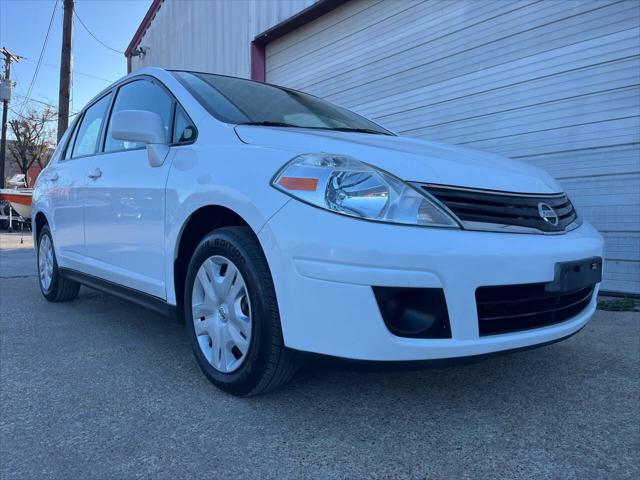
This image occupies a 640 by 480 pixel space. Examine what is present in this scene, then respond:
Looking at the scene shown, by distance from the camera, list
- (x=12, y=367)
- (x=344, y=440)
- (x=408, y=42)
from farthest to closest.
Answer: (x=408, y=42)
(x=12, y=367)
(x=344, y=440)

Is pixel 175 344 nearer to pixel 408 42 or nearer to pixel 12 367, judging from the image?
pixel 12 367

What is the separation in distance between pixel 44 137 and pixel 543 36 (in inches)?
1546

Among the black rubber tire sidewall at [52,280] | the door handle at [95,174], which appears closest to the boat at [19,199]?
the black rubber tire sidewall at [52,280]

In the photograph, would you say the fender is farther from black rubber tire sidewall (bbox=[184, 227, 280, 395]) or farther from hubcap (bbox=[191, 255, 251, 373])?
hubcap (bbox=[191, 255, 251, 373])

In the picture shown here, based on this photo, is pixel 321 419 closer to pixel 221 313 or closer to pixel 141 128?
pixel 221 313

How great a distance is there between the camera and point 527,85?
4828mm

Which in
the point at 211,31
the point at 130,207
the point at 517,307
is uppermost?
the point at 211,31

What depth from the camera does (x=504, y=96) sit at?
5.04 meters

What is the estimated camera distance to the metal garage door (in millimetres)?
4219

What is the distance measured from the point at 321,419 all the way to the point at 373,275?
672 mm

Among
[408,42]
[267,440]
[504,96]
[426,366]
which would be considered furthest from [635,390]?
[408,42]

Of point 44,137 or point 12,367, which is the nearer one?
point 12,367

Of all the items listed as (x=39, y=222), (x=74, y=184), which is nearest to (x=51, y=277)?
(x=39, y=222)

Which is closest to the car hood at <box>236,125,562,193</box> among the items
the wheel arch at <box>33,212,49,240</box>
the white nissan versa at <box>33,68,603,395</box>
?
the white nissan versa at <box>33,68,603,395</box>
